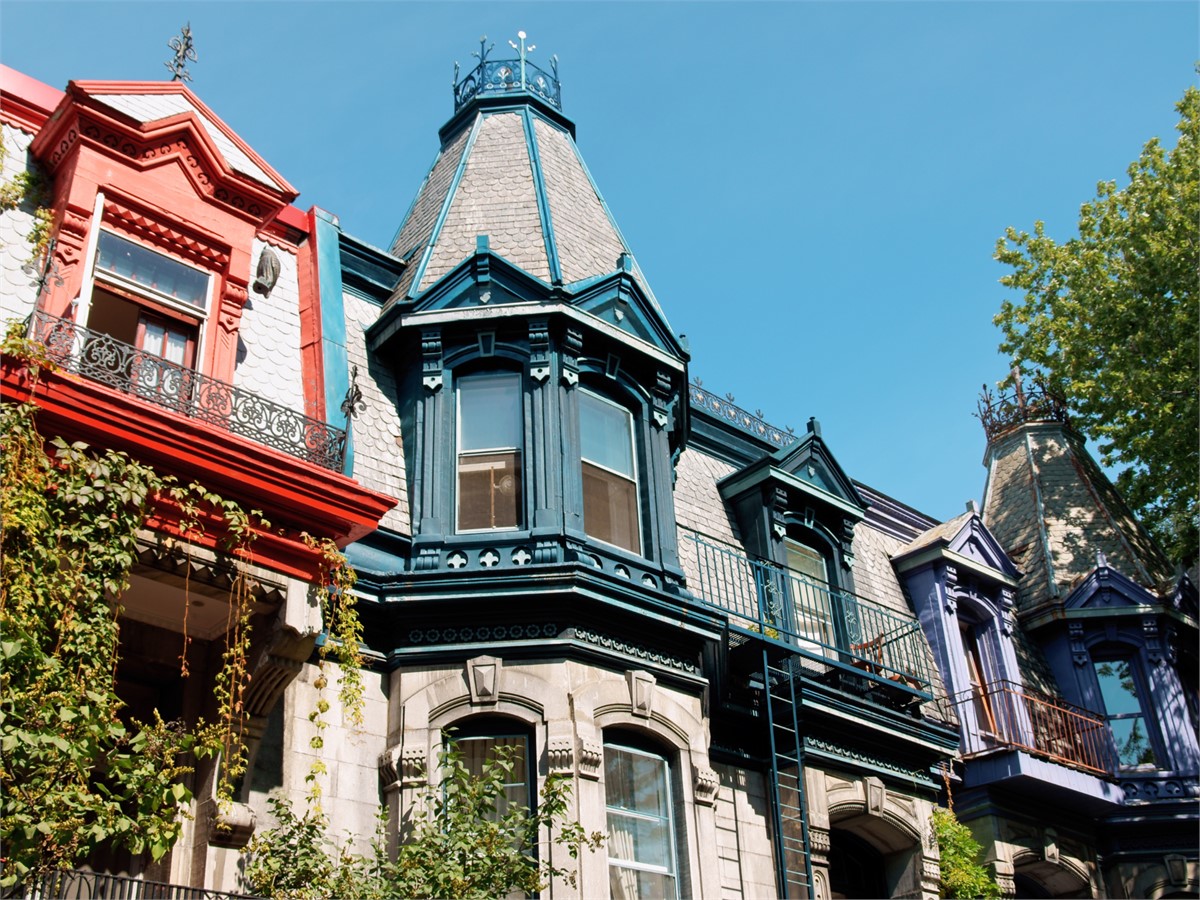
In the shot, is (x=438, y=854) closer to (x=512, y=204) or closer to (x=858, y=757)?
(x=858, y=757)

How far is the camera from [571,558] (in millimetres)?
14203

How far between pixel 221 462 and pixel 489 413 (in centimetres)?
450

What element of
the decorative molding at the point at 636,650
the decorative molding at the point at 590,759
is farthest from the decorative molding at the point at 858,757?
the decorative molding at the point at 590,759

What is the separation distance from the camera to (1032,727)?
2025 cm

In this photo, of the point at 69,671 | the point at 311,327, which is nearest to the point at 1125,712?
the point at 311,327

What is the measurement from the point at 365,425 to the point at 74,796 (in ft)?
20.7

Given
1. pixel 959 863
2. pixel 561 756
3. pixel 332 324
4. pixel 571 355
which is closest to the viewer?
pixel 561 756

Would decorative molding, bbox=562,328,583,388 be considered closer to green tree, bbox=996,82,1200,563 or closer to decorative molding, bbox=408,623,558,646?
decorative molding, bbox=408,623,558,646

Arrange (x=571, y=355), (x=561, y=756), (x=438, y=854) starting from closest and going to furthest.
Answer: (x=438, y=854), (x=561, y=756), (x=571, y=355)

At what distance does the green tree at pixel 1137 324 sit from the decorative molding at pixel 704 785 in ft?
40.7

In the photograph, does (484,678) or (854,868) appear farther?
(854,868)

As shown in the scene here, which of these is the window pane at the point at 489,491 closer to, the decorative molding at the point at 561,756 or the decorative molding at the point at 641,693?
the decorative molding at the point at 641,693

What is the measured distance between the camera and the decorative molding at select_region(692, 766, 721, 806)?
14.0m

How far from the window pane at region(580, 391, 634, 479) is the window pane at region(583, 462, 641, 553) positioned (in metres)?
0.16
